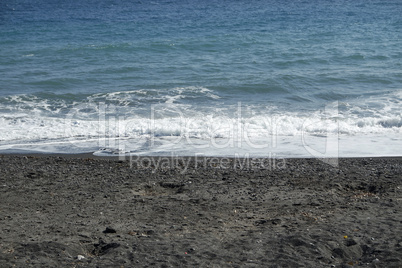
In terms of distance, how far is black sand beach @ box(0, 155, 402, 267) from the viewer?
5.39m

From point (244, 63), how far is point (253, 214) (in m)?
14.5

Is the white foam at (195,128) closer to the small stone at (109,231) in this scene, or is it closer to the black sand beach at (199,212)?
the black sand beach at (199,212)

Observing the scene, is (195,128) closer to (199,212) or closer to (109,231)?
(199,212)

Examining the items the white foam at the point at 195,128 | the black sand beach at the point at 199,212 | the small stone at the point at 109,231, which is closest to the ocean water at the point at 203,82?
the white foam at the point at 195,128

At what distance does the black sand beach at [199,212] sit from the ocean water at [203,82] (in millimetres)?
1339

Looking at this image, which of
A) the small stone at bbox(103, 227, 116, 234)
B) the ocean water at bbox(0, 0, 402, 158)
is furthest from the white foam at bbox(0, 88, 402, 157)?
the small stone at bbox(103, 227, 116, 234)

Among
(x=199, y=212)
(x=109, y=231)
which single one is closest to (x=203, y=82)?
(x=199, y=212)

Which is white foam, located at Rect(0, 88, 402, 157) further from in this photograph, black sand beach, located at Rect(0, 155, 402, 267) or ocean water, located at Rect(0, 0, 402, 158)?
black sand beach, located at Rect(0, 155, 402, 267)

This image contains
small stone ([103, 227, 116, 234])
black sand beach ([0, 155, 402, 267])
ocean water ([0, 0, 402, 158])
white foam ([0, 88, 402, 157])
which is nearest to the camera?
black sand beach ([0, 155, 402, 267])

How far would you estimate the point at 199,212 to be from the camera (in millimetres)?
6789

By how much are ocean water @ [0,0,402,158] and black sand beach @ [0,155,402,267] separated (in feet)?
4.39

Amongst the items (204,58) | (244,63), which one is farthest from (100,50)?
(244,63)

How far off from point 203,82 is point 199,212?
434 inches

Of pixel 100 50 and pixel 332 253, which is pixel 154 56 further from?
pixel 332 253
